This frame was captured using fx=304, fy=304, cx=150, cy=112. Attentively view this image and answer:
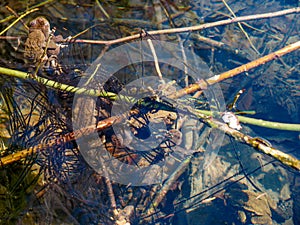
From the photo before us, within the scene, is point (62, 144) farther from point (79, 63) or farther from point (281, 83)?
point (281, 83)

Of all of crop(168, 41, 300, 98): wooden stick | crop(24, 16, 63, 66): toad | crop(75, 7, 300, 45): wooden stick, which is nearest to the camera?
crop(24, 16, 63, 66): toad

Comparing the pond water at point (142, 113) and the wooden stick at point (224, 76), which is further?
the wooden stick at point (224, 76)

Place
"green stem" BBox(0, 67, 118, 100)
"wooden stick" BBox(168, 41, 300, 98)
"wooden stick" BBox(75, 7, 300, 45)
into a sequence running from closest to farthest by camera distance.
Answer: "green stem" BBox(0, 67, 118, 100) → "wooden stick" BBox(168, 41, 300, 98) → "wooden stick" BBox(75, 7, 300, 45)

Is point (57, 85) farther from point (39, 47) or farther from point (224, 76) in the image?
point (224, 76)

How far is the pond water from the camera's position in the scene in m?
3.02

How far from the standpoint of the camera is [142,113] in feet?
10.5

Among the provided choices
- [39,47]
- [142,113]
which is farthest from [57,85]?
[142,113]

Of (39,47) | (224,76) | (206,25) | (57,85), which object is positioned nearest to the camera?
(57,85)

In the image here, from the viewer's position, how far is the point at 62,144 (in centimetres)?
295

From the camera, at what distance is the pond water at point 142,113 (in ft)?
9.90

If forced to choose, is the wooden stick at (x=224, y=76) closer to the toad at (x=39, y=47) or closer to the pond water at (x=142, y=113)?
the pond water at (x=142, y=113)

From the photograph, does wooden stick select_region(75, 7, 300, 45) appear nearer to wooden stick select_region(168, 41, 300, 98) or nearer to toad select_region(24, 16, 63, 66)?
toad select_region(24, 16, 63, 66)

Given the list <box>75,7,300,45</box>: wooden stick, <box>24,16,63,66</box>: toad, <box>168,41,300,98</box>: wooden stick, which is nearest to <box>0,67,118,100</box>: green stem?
<box>24,16,63,66</box>: toad

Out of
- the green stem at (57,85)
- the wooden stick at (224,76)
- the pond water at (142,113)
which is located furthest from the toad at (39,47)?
the wooden stick at (224,76)
